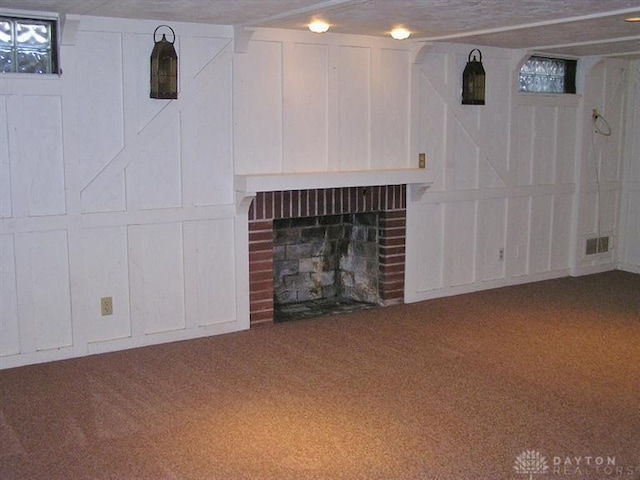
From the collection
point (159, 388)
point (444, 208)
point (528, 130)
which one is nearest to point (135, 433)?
point (159, 388)

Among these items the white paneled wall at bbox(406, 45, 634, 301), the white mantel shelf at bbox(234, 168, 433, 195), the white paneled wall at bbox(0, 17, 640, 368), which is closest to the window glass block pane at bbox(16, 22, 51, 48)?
the white paneled wall at bbox(0, 17, 640, 368)

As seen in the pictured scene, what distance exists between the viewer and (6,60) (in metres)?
4.21

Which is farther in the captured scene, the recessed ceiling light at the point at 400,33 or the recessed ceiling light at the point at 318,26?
the recessed ceiling light at the point at 400,33

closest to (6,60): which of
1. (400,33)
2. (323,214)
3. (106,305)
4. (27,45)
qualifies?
(27,45)

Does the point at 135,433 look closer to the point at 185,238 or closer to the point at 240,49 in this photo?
the point at 185,238

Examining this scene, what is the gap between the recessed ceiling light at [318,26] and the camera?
464 cm

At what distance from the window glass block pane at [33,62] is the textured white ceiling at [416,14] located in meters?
0.29

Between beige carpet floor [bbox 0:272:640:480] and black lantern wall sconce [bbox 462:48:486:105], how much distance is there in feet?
5.90

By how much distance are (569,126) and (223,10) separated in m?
3.94

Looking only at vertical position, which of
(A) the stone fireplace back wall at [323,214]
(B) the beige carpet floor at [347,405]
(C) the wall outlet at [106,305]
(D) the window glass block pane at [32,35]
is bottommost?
(B) the beige carpet floor at [347,405]

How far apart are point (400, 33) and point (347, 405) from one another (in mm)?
2634

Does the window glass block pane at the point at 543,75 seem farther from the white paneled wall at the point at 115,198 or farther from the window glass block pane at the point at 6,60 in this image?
the window glass block pane at the point at 6,60

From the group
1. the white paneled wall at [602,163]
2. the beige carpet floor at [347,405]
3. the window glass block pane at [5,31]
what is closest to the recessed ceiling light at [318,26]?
the window glass block pane at [5,31]

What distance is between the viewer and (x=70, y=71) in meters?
4.36
